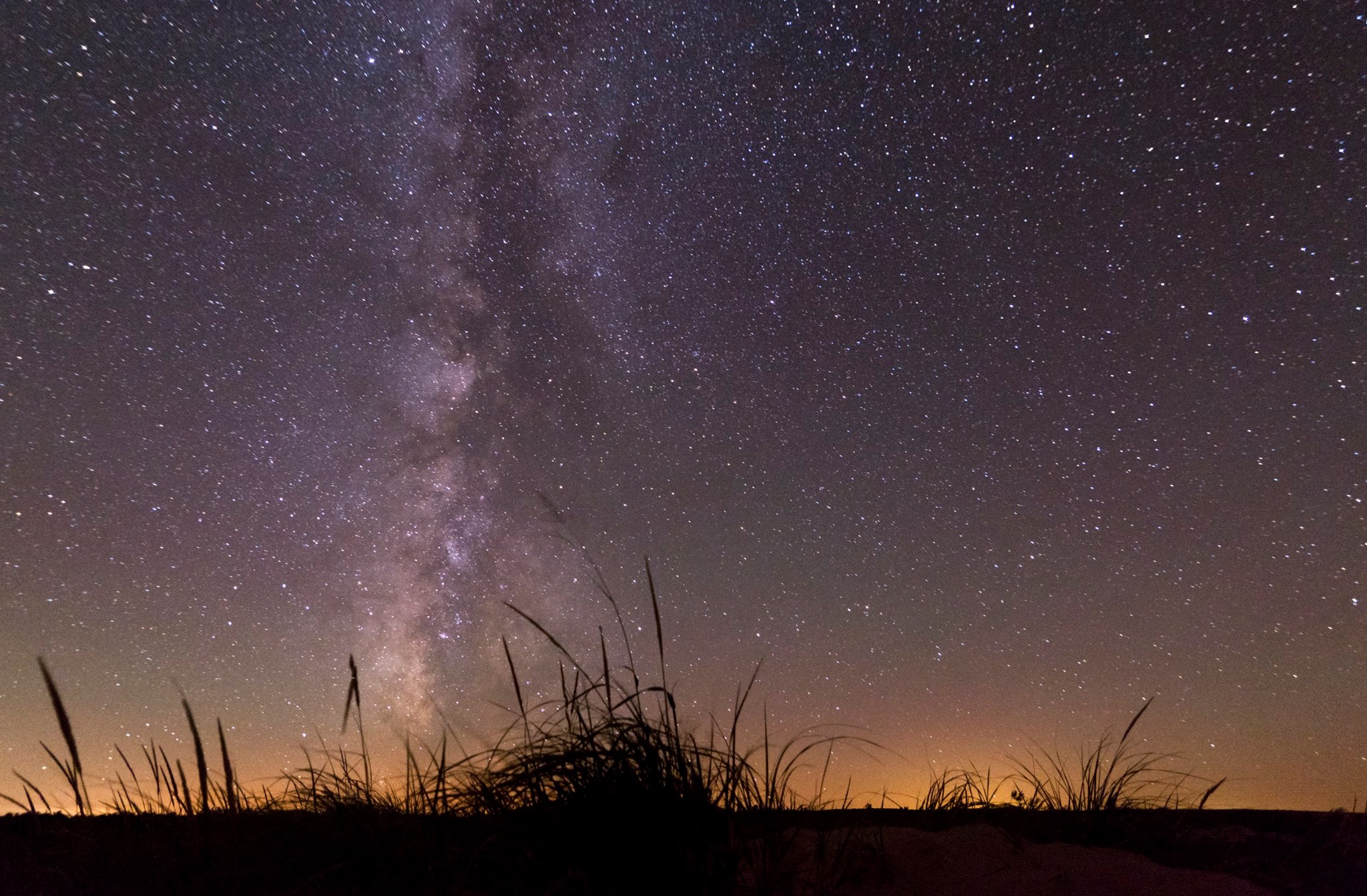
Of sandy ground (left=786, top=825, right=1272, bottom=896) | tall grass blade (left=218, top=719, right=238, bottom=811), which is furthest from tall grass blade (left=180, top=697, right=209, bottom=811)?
sandy ground (left=786, top=825, right=1272, bottom=896)

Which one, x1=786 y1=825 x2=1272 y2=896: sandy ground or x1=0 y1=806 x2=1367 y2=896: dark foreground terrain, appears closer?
x1=0 y1=806 x2=1367 y2=896: dark foreground terrain

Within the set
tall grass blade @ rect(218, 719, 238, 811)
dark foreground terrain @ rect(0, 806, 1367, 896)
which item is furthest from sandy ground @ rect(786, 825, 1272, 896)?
tall grass blade @ rect(218, 719, 238, 811)

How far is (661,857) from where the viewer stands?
Answer: 6.19 ft

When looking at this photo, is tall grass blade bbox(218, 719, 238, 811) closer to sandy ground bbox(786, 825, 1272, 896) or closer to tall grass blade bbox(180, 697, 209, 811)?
tall grass blade bbox(180, 697, 209, 811)

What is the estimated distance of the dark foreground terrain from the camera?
6.31 ft

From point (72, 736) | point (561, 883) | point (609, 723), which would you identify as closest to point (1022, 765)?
point (609, 723)

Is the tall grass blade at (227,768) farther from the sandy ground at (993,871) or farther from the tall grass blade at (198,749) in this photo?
the sandy ground at (993,871)

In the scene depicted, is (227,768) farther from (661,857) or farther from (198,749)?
(661,857)

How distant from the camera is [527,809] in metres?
2.17

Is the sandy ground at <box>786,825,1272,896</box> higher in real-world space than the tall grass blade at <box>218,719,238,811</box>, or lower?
lower

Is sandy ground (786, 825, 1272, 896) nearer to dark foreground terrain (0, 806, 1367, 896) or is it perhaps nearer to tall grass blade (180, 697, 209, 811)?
dark foreground terrain (0, 806, 1367, 896)

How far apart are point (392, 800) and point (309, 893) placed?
890mm

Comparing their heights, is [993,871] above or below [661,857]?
below

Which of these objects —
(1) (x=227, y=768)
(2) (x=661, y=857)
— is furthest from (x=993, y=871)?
(1) (x=227, y=768)
